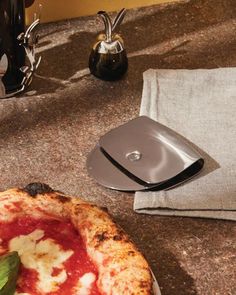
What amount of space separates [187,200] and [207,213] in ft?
0.12

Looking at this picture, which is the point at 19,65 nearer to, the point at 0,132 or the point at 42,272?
the point at 0,132

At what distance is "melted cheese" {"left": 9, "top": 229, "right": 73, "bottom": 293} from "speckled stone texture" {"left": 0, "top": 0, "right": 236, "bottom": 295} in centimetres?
13

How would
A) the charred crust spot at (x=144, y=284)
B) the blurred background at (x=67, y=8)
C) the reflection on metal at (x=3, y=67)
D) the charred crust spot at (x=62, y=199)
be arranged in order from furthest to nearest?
the blurred background at (x=67, y=8)
the reflection on metal at (x=3, y=67)
the charred crust spot at (x=62, y=199)
the charred crust spot at (x=144, y=284)

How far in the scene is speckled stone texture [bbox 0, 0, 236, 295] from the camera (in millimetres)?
920

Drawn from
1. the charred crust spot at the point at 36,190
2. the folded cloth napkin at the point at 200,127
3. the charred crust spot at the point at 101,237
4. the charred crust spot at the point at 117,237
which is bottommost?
the folded cloth napkin at the point at 200,127

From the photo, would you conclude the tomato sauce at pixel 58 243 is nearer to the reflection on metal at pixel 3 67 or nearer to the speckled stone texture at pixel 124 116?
the speckled stone texture at pixel 124 116

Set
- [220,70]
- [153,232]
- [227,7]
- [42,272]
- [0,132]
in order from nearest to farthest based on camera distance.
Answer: [42,272], [153,232], [0,132], [220,70], [227,7]

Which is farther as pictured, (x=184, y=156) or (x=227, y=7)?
(x=227, y=7)

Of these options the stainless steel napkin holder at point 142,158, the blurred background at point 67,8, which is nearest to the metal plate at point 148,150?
the stainless steel napkin holder at point 142,158

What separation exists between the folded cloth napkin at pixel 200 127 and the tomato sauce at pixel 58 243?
0.48 ft

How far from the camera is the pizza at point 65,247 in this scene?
80cm

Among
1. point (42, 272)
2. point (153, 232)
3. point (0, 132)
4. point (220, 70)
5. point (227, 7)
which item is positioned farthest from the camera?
point (227, 7)

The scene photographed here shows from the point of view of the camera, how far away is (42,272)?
822 millimetres

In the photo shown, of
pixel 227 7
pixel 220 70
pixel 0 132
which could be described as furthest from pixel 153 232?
pixel 227 7
